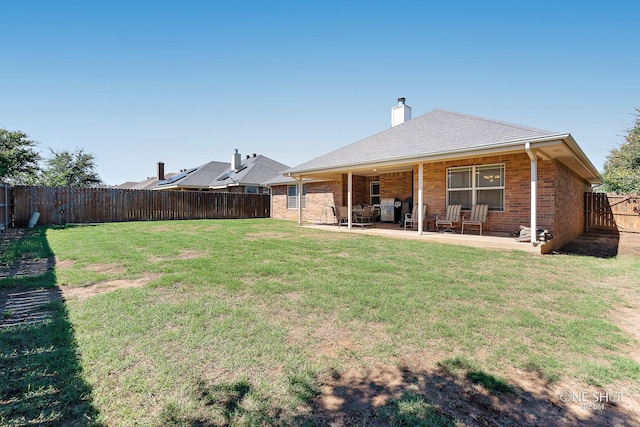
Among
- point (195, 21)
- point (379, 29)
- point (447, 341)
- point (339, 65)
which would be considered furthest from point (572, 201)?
point (195, 21)

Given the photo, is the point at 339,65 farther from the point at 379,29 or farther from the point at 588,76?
the point at 588,76

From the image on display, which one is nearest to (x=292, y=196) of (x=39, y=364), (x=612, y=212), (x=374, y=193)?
(x=374, y=193)

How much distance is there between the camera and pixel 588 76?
487 inches

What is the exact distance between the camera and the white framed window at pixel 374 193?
16.5m

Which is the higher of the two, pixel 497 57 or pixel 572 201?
pixel 497 57

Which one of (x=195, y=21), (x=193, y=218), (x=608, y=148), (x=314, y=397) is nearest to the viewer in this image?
(x=314, y=397)

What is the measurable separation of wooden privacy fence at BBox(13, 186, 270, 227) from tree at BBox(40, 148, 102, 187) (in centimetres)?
1997

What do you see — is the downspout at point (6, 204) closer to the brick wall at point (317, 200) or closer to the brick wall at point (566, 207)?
the brick wall at point (317, 200)

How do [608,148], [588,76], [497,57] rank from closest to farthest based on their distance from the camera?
[497,57]
[588,76]
[608,148]

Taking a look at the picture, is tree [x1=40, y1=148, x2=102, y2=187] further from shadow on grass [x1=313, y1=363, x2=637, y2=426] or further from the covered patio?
shadow on grass [x1=313, y1=363, x2=637, y2=426]

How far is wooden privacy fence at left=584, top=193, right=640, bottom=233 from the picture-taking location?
14828 millimetres

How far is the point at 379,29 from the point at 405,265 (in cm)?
919

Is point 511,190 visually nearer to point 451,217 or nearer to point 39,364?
point 451,217

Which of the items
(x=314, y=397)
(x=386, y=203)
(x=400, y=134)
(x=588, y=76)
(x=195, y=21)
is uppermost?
(x=195, y=21)
